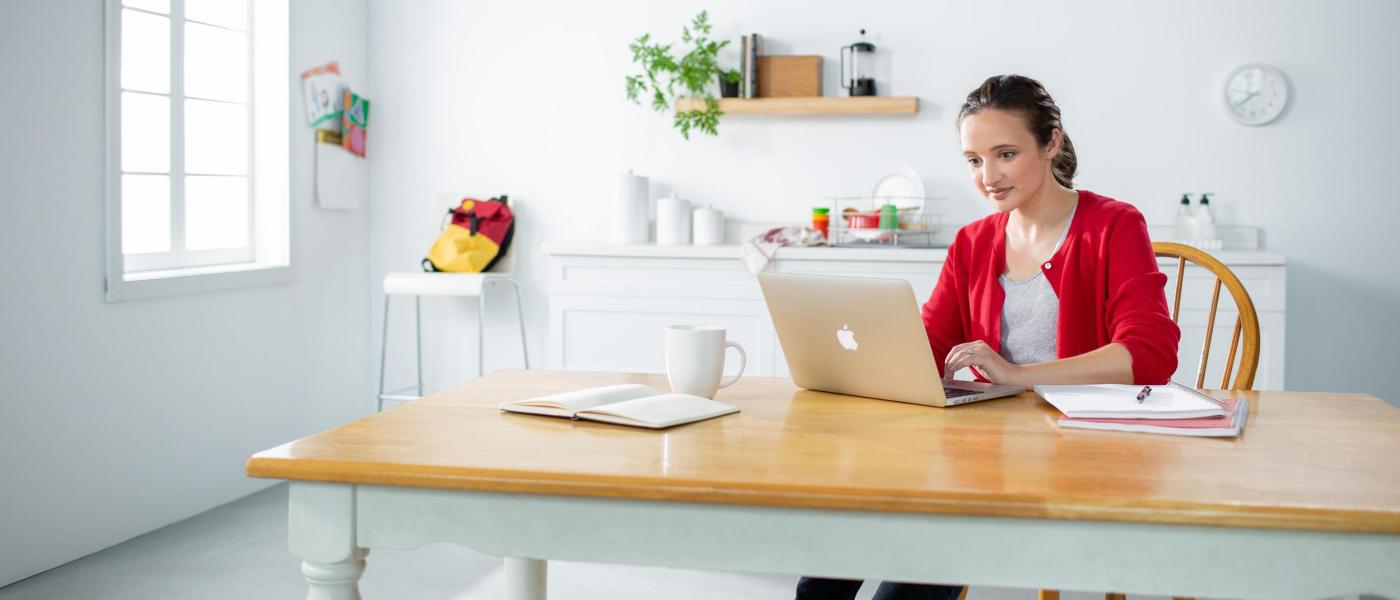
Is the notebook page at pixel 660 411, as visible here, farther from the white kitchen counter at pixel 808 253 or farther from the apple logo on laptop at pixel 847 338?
the white kitchen counter at pixel 808 253

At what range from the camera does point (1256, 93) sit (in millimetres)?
3766

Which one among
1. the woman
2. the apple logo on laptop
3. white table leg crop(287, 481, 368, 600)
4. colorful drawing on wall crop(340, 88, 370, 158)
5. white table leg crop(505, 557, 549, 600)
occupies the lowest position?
white table leg crop(505, 557, 549, 600)

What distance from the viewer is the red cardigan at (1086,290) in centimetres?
175

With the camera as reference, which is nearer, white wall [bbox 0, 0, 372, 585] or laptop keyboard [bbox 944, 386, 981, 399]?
laptop keyboard [bbox 944, 386, 981, 399]

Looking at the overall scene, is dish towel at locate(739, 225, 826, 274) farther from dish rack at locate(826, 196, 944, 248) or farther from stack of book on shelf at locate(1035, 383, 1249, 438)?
stack of book on shelf at locate(1035, 383, 1249, 438)

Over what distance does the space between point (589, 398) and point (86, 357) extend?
2.12 meters

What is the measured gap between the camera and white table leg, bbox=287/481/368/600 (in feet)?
3.82

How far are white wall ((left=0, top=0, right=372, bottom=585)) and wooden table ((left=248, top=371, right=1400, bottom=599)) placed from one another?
1.93m

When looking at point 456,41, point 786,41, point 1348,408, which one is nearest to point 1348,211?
point 786,41

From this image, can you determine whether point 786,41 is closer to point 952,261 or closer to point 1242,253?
point 1242,253

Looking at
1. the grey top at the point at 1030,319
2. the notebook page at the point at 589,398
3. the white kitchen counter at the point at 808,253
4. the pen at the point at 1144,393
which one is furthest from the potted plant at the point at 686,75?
the pen at the point at 1144,393

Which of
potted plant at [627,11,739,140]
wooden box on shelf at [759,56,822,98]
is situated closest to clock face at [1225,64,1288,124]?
wooden box on shelf at [759,56,822,98]

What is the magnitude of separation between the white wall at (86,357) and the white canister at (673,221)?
125 cm

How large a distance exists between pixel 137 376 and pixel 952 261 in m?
2.32
